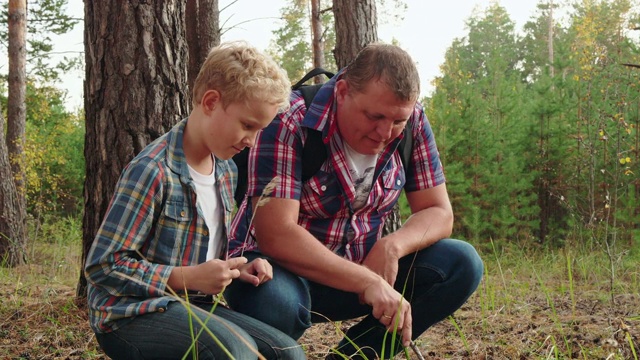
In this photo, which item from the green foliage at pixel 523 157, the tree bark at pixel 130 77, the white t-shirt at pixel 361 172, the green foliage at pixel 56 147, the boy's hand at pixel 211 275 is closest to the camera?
the boy's hand at pixel 211 275

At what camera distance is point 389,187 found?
273 cm

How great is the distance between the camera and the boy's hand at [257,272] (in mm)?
2166

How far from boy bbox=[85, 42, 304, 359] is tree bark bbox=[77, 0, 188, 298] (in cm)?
114

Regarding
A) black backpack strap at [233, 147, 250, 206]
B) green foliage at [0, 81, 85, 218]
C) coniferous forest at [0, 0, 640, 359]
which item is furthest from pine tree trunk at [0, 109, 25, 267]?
green foliage at [0, 81, 85, 218]

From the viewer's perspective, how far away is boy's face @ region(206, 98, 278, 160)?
2.00 metres

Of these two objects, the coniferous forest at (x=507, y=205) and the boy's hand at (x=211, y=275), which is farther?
the coniferous forest at (x=507, y=205)

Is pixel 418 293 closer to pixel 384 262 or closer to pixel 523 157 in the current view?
pixel 384 262

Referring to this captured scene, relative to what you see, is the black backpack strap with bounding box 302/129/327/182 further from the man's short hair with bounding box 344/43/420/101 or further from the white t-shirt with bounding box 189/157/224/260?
the white t-shirt with bounding box 189/157/224/260

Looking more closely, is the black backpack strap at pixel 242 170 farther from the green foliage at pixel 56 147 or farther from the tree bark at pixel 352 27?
the green foliage at pixel 56 147

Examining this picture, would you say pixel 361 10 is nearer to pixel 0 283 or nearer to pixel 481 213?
pixel 0 283

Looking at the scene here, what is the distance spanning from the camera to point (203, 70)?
2.11 metres

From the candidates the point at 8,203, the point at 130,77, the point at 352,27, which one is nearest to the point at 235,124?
the point at 130,77

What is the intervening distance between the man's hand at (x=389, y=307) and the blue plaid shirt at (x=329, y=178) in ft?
1.26

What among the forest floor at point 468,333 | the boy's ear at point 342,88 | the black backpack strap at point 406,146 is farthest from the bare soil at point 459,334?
the boy's ear at point 342,88
